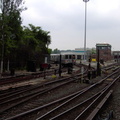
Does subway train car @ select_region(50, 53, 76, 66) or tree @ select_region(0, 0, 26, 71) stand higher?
tree @ select_region(0, 0, 26, 71)

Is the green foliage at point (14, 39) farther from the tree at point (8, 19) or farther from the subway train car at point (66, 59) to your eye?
the subway train car at point (66, 59)

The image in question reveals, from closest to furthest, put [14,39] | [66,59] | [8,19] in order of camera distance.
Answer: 1. [8,19]
2. [14,39]
3. [66,59]

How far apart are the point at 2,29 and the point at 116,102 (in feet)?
44.9

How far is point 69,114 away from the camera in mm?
6383

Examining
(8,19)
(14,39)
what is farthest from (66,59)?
(8,19)

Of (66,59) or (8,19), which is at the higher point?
(8,19)

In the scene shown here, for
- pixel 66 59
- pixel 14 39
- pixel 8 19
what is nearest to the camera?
pixel 8 19

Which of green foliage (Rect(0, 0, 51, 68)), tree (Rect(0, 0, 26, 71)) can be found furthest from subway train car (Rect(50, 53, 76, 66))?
tree (Rect(0, 0, 26, 71))

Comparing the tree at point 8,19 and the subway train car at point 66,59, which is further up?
the tree at point 8,19

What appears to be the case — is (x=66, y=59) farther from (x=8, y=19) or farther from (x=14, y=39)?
(x=8, y=19)

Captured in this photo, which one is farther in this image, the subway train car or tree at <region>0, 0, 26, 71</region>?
the subway train car

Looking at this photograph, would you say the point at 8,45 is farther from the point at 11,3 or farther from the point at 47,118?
the point at 47,118

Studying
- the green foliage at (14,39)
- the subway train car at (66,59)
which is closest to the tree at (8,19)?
the green foliage at (14,39)

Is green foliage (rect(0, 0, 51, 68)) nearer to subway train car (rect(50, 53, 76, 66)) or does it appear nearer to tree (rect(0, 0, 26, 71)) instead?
tree (rect(0, 0, 26, 71))
